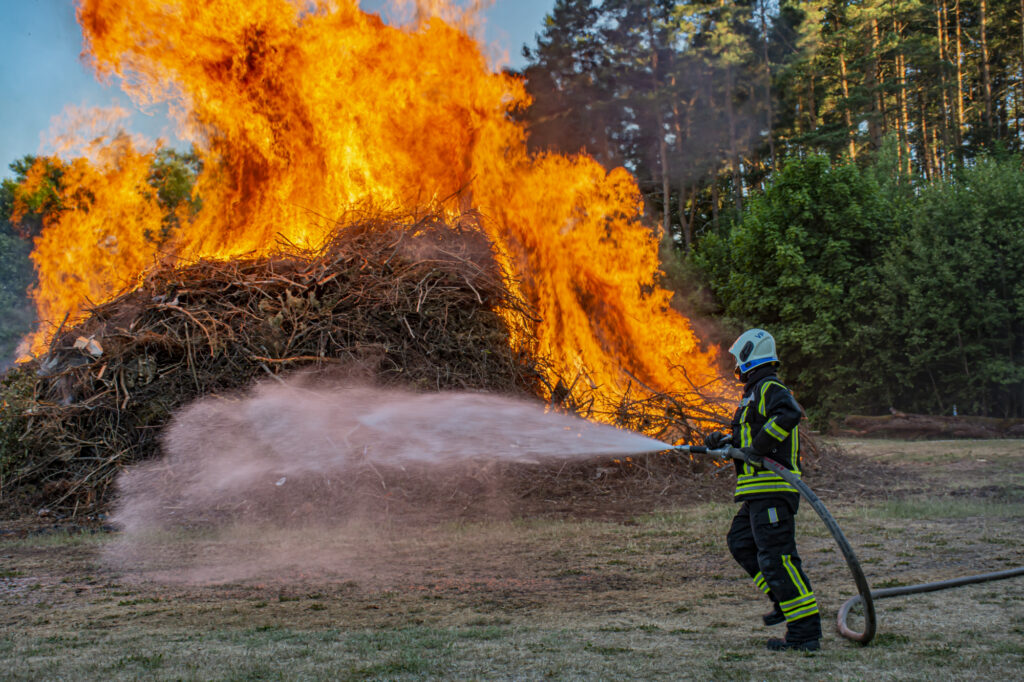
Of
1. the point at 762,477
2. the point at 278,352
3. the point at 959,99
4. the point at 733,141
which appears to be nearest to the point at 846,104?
the point at 959,99

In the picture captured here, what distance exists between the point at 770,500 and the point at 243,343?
8261 millimetres

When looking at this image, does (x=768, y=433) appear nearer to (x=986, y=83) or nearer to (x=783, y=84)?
(x=986, y=83)

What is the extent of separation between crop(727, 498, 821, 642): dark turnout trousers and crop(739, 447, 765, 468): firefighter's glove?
0.24m

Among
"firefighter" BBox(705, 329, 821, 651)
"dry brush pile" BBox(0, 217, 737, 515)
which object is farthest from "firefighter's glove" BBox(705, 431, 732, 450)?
"dry brush pile" BBox(0, 217, 737, 515)

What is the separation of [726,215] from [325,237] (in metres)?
30.4

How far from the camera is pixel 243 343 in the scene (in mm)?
10898

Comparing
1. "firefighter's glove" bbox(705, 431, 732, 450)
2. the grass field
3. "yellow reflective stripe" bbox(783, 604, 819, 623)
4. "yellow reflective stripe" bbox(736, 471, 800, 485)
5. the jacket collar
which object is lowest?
the grass field

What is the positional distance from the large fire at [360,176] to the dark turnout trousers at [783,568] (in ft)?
27.0

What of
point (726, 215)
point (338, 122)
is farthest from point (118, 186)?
point (726, 215)

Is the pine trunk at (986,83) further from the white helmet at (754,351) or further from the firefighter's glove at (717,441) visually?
the firefighter's glove at (717,441)

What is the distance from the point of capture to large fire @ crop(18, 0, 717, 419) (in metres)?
13.1

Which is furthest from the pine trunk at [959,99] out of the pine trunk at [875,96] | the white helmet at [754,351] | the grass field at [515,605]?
the white helmet at [754,351]

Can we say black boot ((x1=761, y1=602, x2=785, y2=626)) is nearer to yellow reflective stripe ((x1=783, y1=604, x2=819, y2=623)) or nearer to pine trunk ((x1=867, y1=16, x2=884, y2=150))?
yellow reflective stripe ((x1=783, y1=604, x2=819, y2=623))

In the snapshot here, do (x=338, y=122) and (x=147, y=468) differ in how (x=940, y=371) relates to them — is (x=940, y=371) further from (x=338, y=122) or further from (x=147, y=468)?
(x=147, y=468)
